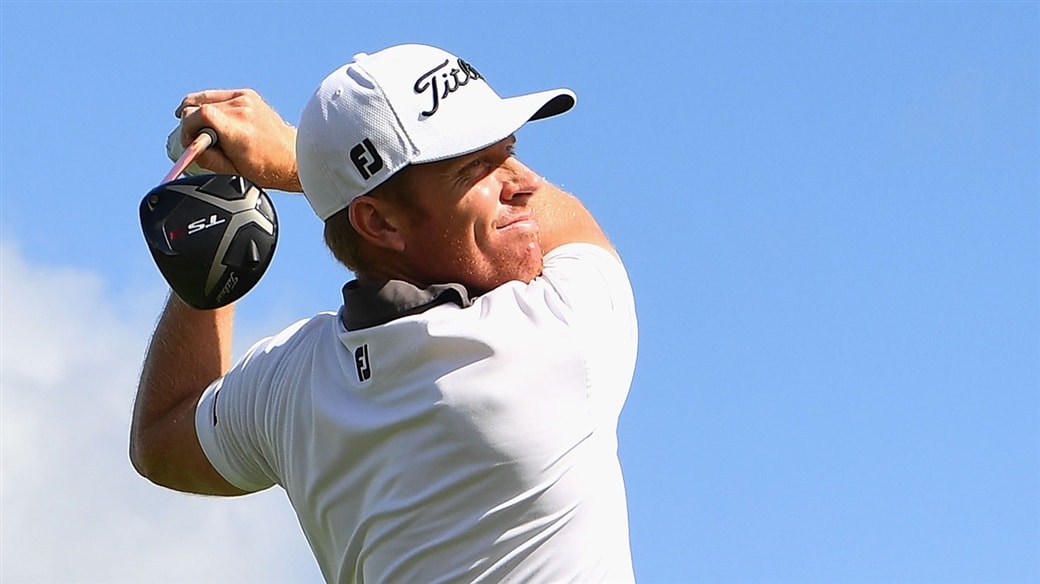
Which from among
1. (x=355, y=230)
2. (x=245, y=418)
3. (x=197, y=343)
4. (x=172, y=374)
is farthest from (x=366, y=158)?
(x=172, y=374)

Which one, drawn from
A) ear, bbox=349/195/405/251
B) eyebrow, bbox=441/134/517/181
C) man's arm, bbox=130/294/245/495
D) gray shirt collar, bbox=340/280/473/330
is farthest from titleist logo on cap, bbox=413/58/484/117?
man's arm, bbox=130/294/245/495

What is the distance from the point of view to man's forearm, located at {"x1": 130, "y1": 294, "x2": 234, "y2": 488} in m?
6.09

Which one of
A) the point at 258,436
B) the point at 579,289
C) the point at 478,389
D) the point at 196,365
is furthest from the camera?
the point at 196,365

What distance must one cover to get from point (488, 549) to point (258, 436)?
3.76ft

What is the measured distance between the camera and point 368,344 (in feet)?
17.1

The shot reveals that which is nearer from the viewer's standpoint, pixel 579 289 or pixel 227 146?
pixel 579 289

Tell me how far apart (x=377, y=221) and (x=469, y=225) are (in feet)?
1.20

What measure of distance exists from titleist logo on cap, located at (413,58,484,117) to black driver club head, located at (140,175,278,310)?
69cm

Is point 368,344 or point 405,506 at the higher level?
point 368,344

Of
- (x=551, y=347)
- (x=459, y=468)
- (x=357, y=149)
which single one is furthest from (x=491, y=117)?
(x=459, y=468)

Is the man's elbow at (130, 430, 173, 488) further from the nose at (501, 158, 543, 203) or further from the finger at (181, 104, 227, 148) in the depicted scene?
the nose at (501, 158, 543, 203)

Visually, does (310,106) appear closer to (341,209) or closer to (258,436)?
(341,209)

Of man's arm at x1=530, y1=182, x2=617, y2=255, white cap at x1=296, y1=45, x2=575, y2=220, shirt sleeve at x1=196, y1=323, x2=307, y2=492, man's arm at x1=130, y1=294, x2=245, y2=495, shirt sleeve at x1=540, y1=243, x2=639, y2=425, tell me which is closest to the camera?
shirt sleeve at x1=540, y1=243, x2=639, y2=425

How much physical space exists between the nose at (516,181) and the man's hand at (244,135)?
1038 millimetres
